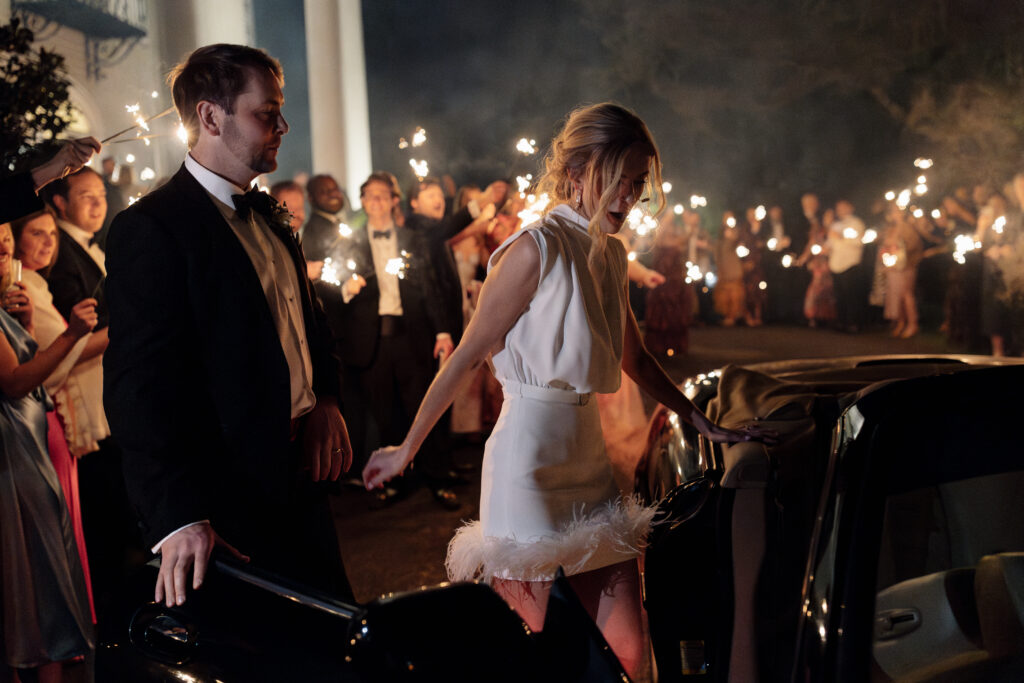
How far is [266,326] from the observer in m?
1.54

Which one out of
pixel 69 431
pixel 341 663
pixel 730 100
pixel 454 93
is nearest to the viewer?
pixel 341 663

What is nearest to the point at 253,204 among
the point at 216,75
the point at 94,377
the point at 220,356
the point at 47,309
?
the point at 216,75

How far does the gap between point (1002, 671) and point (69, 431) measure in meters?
3.02

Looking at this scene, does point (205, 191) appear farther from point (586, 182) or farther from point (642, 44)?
point (642, 44)

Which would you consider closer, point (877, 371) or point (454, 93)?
point (877, 371)

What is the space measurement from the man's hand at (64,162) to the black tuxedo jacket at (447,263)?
310 cm

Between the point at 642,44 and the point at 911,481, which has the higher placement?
the point at 642,44

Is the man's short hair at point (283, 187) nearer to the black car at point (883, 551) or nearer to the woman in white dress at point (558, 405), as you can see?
the woman in white dress at point (558, 405)

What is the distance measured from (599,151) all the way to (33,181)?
1411 millimetres

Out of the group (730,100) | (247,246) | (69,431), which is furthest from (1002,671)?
(730,100)

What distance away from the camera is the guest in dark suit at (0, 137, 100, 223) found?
6.42 feet

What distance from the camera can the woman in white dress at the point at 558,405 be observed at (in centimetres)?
166

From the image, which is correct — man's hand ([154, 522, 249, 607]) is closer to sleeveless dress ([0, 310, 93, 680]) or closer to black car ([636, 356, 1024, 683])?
black car ([636, 356, 1024, 683])

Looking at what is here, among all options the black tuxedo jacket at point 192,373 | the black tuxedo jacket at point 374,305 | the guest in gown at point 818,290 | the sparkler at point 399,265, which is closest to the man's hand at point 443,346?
the black tuxedo jacket at point 374,305
